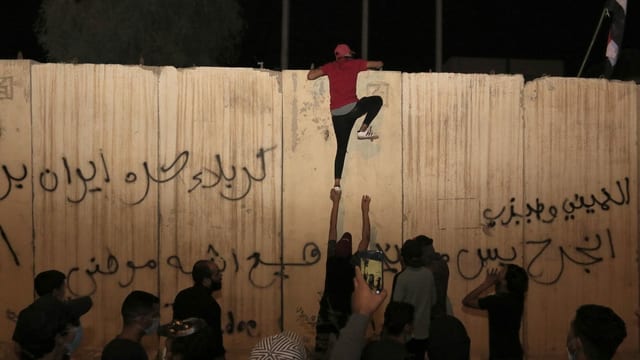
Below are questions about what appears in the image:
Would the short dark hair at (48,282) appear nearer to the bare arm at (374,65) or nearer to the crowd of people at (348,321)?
the crowd of people at (348,321)

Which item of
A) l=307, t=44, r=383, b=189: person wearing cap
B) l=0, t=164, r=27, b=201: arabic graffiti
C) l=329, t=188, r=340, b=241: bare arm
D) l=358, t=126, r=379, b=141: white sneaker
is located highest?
l=307, t=44, r=383, b=189: person wearing cap

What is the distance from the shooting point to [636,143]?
8695 millimetres

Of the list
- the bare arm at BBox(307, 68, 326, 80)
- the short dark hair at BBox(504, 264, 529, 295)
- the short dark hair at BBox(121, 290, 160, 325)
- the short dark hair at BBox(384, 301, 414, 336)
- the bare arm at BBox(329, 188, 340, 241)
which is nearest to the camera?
the short dark hair at BBox(384, 301, 414, 336)

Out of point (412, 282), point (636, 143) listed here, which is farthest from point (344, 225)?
point (636, 143)

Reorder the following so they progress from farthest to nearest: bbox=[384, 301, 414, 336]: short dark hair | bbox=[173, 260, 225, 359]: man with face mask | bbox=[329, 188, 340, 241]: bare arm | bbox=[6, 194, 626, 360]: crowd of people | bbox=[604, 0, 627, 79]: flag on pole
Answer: bbox=[604, 0, 627, 79]: flag on pole
bbox=[329, 188, 340, 241]: bare arm
bbox=[173, 260, 225, 359]: man with face mask
bbox=[384, 301, 414, 336]: short dark hair
bbox=[6, 194, 626, 360]: crowd of people

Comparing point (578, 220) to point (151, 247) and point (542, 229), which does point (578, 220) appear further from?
point (151, 247)

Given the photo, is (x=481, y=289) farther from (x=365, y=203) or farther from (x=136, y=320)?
(x=136, y=320)

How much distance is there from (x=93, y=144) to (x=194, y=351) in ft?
16.4

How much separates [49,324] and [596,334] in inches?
149

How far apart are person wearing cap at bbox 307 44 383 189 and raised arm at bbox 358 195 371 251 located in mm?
365

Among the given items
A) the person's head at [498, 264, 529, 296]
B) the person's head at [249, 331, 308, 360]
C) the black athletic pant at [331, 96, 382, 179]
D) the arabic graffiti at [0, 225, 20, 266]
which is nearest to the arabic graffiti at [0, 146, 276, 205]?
the arabic graffiti at [0, 225, 20, 266]

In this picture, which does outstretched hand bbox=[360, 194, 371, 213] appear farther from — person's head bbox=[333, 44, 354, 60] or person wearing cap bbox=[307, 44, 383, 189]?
person's head bbox=[333, 44, 354, 60]

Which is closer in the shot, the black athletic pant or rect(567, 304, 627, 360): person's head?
rect(567, 304, 627, 360): person's head

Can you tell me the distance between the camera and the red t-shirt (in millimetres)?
8227
